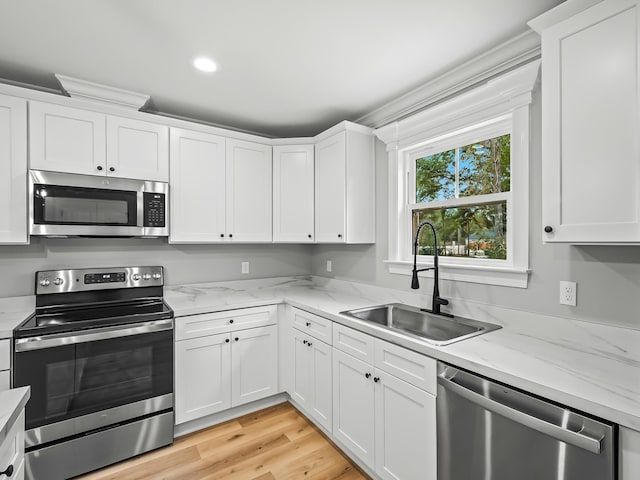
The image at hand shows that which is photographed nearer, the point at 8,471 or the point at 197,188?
the point at 8,471

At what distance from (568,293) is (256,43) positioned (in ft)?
6.70

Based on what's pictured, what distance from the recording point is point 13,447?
38.8 inches

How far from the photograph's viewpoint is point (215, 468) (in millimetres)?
1988

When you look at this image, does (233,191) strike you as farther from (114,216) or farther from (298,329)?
(298,329)

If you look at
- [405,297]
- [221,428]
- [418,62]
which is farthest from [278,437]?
[418,62]

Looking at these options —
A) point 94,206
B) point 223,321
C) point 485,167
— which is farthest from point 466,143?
point 94,206

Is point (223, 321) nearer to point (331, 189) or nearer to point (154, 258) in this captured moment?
point (154, 258)

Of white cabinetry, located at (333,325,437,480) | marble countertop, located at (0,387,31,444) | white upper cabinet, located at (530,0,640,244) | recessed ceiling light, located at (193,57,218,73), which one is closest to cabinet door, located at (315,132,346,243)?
white cabinetry, located at (333,325,437,480)

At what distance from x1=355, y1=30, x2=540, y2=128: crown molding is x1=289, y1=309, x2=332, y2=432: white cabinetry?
5.49 feet

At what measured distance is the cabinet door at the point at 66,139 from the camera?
6.77ft

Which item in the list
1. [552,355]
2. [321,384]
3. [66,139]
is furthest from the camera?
A: [321,384]

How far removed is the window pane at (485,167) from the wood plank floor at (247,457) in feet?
6.15

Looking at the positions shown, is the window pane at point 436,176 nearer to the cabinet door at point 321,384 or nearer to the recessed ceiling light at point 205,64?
the cabinet door at point 321,384

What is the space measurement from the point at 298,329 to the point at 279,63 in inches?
71.6
